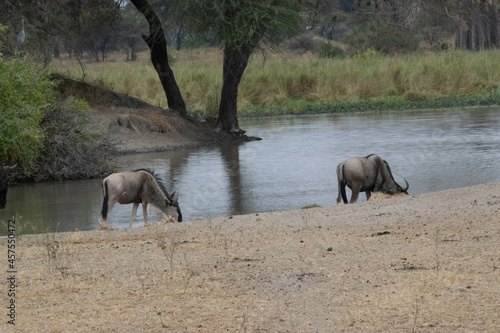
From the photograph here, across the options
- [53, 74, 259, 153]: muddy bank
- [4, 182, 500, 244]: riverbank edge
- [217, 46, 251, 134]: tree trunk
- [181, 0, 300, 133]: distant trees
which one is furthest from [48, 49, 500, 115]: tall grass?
[4, 182, 500, 244]: riverbank edge

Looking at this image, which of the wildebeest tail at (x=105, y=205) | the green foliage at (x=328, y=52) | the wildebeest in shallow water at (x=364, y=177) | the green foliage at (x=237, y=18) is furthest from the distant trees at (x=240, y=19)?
the green foliage at (x=328, y=52)

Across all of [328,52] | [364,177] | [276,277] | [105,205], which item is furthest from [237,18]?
[328,52]

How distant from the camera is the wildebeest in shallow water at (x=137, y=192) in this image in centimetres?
1096

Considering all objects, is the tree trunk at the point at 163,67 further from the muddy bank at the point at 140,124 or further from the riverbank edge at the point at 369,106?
the riverbank edge at the point at 369,106

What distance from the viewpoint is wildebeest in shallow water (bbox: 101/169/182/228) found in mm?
10961

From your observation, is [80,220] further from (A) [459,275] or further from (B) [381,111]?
(B) [381,111]

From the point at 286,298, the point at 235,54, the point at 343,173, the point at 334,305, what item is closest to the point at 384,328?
the point at 334,305

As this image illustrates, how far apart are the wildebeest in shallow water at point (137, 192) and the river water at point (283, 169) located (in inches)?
13.0

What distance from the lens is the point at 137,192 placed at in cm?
1121

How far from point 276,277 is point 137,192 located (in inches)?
195

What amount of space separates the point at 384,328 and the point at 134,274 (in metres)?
2.52

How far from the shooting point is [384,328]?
524 centimetres

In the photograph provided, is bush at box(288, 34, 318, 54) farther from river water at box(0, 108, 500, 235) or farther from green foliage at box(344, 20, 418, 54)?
river water at box(0, 108, 500, 235)

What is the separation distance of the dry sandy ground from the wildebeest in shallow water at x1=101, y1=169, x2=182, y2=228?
1364 millimetres
